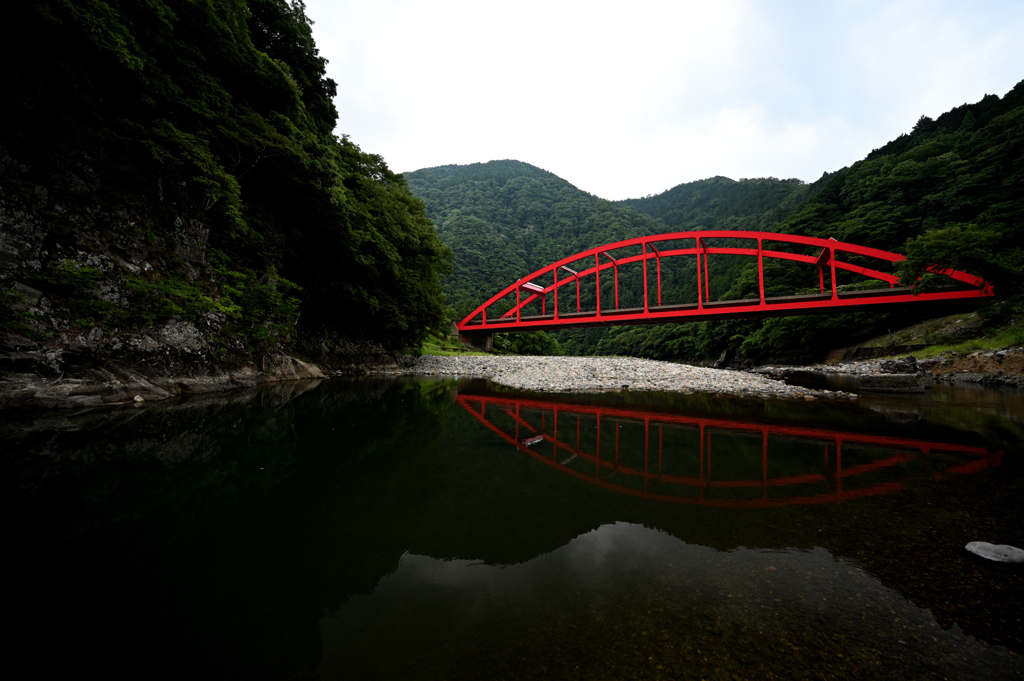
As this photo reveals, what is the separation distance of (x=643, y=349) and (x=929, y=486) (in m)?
56.7

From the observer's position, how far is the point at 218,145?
10.7 m

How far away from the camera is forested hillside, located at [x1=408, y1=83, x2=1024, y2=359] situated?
20.6m

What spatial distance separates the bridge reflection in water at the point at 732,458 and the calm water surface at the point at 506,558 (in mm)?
46

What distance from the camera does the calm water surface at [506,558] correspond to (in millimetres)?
1558

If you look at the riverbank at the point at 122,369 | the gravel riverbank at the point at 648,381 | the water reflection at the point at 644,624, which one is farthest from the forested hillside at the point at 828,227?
the riverbank at the point at 122,369

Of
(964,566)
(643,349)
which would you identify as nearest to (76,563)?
(964,566)

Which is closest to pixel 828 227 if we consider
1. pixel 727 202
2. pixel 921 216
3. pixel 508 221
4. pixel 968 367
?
pixel 921 216

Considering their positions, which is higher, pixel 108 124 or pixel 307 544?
pixel 108 124

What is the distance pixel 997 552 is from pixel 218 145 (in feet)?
52.1

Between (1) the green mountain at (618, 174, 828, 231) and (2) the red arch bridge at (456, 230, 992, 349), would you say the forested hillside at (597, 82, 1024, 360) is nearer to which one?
(2) the red arch bridge at (456, 230, 992, 349)

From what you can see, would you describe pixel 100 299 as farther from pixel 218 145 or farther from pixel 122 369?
pixel 218 145

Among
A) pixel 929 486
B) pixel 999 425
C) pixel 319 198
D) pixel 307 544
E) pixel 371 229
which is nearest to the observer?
pixel 307 544

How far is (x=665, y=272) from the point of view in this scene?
259 ft

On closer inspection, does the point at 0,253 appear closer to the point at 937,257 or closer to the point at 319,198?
the point at 319,198
